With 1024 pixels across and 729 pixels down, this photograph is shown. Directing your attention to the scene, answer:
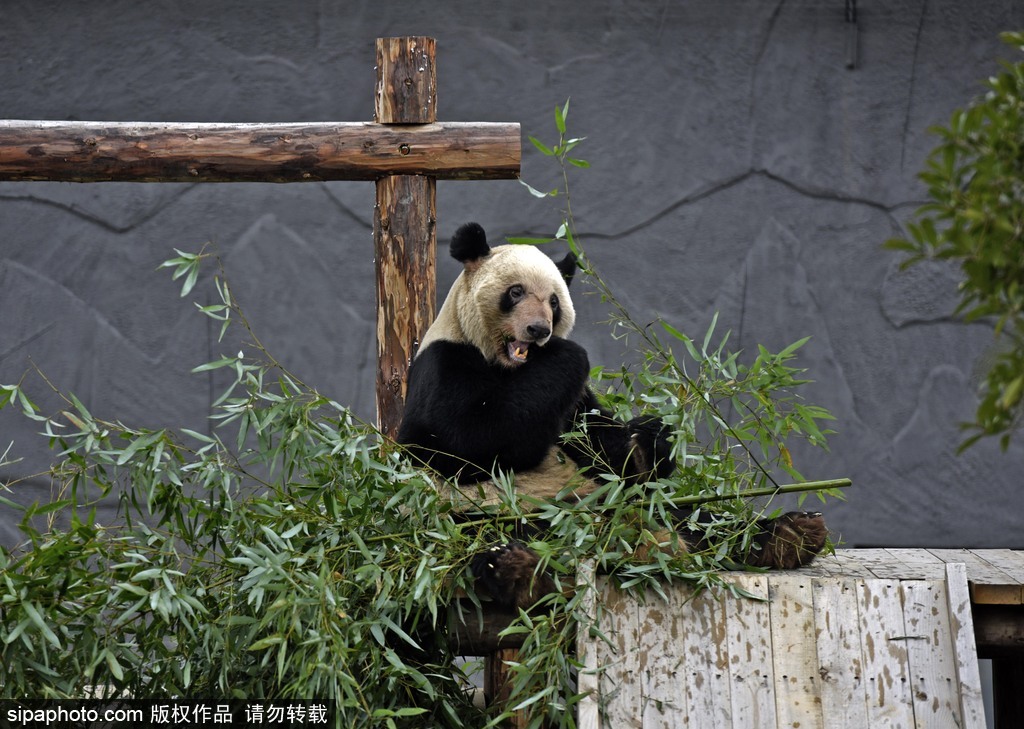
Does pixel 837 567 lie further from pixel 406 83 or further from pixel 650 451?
pixel 406 83

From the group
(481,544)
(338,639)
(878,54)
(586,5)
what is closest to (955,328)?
(878,54)

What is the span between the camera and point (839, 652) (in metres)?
3.30

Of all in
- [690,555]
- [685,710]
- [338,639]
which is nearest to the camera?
[338,639]

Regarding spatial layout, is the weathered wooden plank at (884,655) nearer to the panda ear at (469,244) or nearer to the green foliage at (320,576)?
the green foliage at (320,576)

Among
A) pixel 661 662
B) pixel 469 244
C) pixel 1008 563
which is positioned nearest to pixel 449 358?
pixel 469 244

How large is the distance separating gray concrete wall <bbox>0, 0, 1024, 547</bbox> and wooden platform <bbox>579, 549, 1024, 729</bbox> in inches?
132

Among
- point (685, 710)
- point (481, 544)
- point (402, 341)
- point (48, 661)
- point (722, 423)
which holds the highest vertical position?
point (402, 341)

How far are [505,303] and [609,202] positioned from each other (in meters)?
3.04

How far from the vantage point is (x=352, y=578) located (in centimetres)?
330

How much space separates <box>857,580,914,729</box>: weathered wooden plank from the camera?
3.21 metres

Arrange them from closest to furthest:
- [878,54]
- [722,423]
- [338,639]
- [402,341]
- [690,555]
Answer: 1. [338,639]
2. [690,555]
3. [722,423]
4. [402,341]
5. [878,54]

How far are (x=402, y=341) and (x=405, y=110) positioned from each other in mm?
893

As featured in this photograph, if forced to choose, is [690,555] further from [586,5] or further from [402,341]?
[586,5]

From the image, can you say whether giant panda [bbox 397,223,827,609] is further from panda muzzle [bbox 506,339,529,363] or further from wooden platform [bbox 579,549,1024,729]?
wooden platform [bbox 579,549,1024,729]
